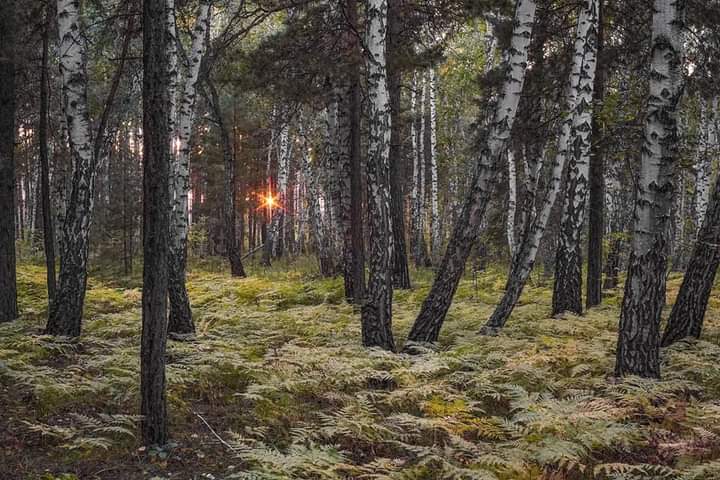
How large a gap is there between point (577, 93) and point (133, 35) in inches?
302

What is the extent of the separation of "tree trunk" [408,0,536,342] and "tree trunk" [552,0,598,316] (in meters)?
1.91

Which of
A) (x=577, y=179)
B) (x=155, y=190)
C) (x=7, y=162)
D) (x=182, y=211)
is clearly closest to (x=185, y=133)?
(x=182, y=211)

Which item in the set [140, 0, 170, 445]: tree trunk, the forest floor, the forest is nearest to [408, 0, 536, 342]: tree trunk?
the forest

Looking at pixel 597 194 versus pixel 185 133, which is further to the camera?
pixel 597 194

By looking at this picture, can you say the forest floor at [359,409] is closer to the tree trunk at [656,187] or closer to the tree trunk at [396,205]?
the tree trunk at [656,187]

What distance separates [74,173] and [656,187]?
7.52 metres

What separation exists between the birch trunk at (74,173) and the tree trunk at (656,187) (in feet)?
23.6

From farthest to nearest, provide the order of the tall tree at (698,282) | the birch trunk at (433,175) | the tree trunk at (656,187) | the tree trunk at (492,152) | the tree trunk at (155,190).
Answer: the birch trunk at (433,175) < the tree trunk at (492,152) < the tall tree at (698,282) < the tree trunk at (656,187) < the tree trunk at (155,190)

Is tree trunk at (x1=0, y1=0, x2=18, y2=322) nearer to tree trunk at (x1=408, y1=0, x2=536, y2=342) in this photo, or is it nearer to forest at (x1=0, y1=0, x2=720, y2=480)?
forest at (x1=0, y1=0, x2=720, y2=480)

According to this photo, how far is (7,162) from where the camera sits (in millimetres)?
9531

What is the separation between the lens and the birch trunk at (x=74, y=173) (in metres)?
7.87

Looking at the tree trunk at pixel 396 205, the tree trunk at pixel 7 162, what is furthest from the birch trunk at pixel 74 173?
the tree trunk at pixel 396 205

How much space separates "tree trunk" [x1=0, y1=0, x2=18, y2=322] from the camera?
9.47 m

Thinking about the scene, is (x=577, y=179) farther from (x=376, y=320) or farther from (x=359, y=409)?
(x=359, y=409)
